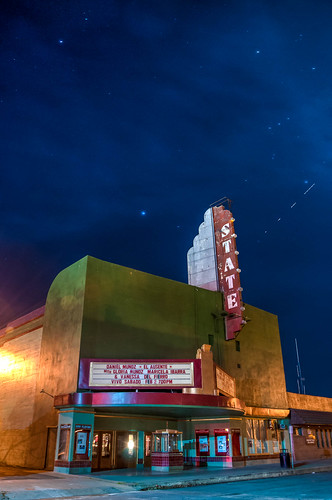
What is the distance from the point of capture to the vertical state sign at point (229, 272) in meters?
29.6

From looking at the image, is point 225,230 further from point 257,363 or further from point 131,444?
point 131,444

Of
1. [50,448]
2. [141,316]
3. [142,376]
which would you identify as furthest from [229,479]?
[141,316]

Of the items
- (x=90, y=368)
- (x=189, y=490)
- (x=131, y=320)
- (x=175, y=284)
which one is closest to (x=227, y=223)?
(x=175, y=284)

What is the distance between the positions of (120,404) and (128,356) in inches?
174

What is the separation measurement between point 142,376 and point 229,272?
11.5 metres

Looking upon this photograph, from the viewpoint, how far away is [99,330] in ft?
78.5

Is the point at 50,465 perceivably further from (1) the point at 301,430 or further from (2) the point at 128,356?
(1) the point at 301,430

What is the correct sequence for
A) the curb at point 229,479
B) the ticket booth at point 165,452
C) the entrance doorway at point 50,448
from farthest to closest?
the entrance doorway at point 50,448 < the ticket booth at point 165,452 < the curb at point 229,479

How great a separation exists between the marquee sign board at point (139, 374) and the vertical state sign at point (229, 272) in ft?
28.4

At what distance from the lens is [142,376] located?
21750mm

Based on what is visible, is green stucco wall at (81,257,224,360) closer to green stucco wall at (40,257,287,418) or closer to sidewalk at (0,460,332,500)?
green stucco wall at (40,257,287,418)

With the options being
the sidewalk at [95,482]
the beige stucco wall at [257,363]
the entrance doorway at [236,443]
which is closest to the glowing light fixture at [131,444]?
the sidewalk at [95,482]

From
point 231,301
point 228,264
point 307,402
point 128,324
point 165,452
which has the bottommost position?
point 165,452

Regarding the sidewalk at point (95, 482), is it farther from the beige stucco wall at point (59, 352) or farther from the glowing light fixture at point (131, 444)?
the beige stucco wall at point (59, 352)
